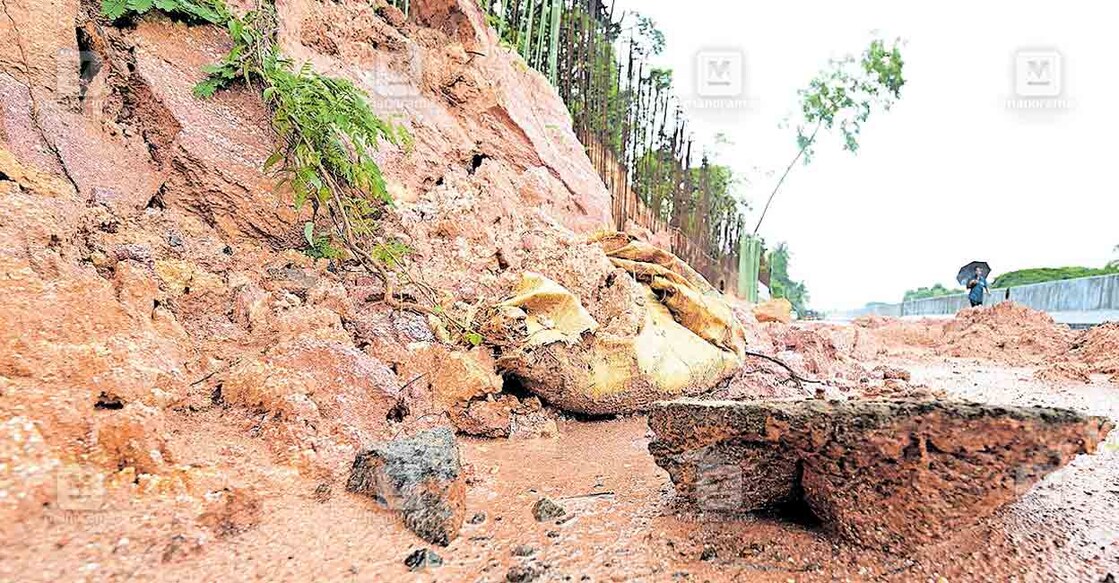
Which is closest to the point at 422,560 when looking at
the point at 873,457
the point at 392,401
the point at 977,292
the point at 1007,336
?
the point at 392,401

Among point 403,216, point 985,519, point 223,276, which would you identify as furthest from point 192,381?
point 985,519

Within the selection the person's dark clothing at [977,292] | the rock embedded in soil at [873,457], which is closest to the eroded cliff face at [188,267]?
the rock embedded in soil at [873,457]

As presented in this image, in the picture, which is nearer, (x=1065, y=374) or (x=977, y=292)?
(x=1065, y=374)

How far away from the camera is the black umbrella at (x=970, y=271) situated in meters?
12.6

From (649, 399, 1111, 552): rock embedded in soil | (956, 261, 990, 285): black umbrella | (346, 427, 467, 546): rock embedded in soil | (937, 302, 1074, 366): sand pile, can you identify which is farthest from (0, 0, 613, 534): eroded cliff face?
(956, 261, 990, 285): black umbrella

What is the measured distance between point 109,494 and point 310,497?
0.43m

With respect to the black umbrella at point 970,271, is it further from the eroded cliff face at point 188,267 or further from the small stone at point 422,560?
the small stone at point 422,560

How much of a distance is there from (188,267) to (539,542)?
166 cm

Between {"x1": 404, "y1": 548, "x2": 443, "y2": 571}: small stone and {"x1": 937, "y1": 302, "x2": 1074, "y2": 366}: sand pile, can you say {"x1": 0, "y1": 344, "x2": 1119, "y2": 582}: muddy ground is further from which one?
{"x1": 937, "y1": 302, "x2": 1074, "y2": 366}: sand pile

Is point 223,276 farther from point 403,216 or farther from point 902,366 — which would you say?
point 902,366

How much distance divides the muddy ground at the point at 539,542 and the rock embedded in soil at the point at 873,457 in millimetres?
63

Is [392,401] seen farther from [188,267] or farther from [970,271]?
[970,271]

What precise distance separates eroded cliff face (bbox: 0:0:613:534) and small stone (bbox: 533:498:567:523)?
612 millimetres

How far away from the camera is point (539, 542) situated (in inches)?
52.4
